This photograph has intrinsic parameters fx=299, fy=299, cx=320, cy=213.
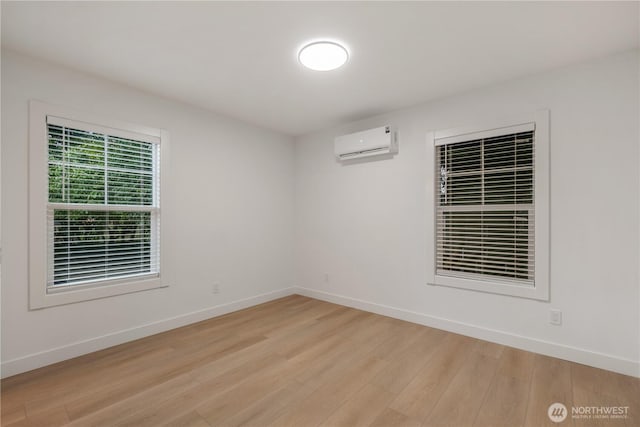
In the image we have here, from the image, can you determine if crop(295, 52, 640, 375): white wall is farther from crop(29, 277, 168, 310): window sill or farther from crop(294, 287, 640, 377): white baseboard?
crop(29, 277, 168, 310): window sill

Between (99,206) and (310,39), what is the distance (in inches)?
94.2

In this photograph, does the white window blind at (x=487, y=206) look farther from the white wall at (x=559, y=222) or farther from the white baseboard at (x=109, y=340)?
the white baseboard at (x=109, y=340)

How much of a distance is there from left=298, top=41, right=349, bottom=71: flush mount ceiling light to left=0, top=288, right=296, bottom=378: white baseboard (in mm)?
2957

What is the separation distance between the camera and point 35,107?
242 centimetres

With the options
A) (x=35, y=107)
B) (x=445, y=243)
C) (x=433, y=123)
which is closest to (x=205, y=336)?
(x=35, y=107)

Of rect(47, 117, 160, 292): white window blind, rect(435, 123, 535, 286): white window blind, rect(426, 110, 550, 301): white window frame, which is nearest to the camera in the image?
rect(47, 117, 160, 292): white window blind

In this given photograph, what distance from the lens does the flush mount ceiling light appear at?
2.28 meters

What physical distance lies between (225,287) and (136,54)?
2.65 m

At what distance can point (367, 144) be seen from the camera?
3742 millimetres

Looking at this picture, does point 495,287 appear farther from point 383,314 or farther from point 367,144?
point 367,144

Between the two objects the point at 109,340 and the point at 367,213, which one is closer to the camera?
the point at 109,340

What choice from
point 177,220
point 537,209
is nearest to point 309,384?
point 177,220

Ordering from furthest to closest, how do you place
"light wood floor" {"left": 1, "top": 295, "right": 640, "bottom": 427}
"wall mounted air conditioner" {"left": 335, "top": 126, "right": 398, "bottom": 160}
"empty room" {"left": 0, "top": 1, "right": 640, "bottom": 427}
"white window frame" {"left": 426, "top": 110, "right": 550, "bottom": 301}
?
"wall mounted air conditioner" {"left": 335, "top": 126, "right": 398, "bottom": 160}
"white window frame" {"left": 426, "top": 110, "right": 550, "bottom": 301}
"empty room" {"left": 0, "top": 1, "right": 640, "bottom": 427}
"light wood floor" {"left": 1, "top": 295, "right": 640, "bottom": 427}

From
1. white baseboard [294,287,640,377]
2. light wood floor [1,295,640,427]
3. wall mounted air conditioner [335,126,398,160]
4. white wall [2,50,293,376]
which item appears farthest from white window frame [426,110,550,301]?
white wall [2,50,293,376]
